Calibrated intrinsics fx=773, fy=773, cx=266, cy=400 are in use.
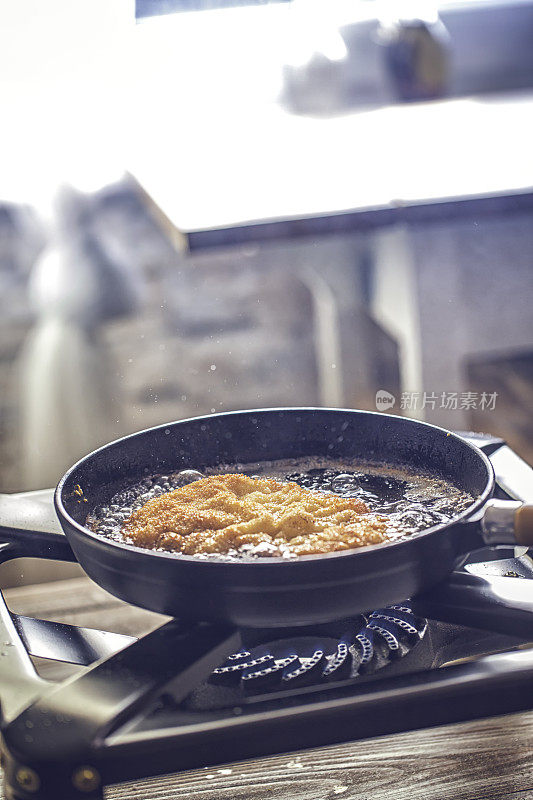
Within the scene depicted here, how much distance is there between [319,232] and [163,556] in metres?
0.87

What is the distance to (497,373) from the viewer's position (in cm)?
204

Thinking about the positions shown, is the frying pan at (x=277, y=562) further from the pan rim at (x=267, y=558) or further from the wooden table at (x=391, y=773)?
→ the wooden table at (x=391, y=773)

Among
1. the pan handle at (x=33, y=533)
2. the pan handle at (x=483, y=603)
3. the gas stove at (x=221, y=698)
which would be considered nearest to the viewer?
the gas stove at (x=221, y=698)

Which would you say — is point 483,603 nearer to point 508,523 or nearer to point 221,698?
point 508,523

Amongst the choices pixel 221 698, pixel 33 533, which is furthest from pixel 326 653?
pixel 33 533

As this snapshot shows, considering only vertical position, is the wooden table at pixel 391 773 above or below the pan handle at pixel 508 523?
below

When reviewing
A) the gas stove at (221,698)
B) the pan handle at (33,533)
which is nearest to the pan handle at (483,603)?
the gas stove at (221,698)

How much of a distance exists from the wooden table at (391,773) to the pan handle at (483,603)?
14 centimetres

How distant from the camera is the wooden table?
27.0 inches

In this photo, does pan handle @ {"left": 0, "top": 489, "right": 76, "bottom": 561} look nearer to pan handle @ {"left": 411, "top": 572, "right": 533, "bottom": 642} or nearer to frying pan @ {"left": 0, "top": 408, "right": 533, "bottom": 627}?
frying pan @ {"left": 0, "top": 408, "right": 533, "bottom": 627}

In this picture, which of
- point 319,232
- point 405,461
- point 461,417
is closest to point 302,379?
point 461,417

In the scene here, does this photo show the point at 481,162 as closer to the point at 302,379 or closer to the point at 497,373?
the point at 497,373

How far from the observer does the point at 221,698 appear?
2.10 feet

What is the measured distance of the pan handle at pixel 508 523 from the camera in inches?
24.3
